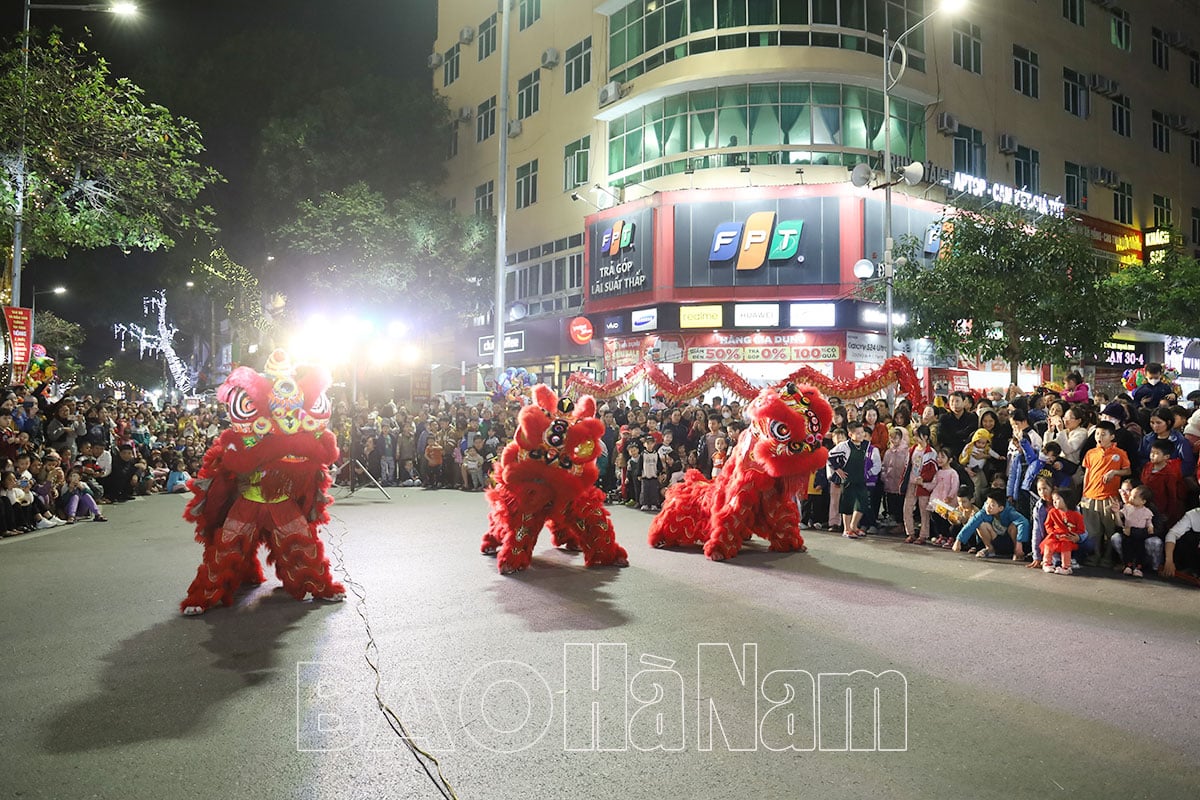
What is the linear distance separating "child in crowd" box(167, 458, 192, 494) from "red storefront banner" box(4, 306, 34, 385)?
2.98m

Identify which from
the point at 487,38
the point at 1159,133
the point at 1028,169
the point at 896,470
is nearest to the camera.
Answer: the point at 896,470

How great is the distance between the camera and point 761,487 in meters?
8.73

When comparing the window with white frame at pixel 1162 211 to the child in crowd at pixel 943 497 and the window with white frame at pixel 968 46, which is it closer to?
the window with white frame at pixel 968 46

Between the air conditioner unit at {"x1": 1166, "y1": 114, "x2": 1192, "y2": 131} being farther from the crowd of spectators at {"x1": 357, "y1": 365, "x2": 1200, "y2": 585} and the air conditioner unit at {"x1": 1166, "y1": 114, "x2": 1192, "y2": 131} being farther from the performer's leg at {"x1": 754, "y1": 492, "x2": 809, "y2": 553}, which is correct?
the performer's leg at {"x1": 754, "y1": 492, "x2": 809, "y2": 553}

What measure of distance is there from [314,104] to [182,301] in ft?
72.3

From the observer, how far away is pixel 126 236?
12.1 metres

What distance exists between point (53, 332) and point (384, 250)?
19.4 metres

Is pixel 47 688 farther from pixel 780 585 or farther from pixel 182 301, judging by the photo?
pixel 182 301

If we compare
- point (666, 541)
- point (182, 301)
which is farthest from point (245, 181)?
point (666, 541)

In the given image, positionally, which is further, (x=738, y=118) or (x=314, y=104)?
(x=314, y=104)

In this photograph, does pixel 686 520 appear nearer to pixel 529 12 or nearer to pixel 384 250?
pixel 384 250

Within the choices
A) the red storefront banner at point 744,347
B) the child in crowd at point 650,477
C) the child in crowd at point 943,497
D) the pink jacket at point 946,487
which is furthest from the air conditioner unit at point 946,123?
the pink jacket at point 946,487

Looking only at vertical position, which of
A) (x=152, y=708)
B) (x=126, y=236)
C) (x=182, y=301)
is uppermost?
(x=182, y=301)

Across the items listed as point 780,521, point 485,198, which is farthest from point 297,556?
point 485,198
